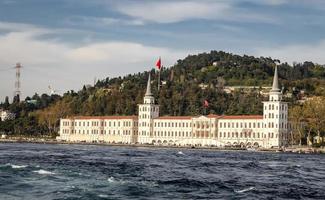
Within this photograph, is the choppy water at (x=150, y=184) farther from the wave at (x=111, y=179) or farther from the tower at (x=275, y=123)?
the tower at (x=275, y=123)

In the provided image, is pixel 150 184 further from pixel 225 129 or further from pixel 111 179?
pixel 225 129

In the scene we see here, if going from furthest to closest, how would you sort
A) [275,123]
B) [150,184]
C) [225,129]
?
[225,129] < [275,123] < [150,184]

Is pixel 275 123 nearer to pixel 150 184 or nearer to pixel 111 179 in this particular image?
pixel 111 179

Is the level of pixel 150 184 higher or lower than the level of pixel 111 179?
lower

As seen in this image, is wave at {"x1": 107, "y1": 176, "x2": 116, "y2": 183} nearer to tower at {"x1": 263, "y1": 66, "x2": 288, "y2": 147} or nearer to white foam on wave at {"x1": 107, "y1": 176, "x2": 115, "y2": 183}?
white foam on wave at {"x1": 107, "y1": 176, "x2": 115, "y2": 183}

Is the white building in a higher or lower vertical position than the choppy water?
higher

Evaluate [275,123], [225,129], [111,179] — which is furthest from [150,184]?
[225,129]

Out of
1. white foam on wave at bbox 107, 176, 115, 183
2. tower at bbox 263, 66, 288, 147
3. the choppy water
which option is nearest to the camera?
the choppy water

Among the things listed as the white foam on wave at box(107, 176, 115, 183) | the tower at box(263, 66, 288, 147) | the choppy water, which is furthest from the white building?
the white foam on wave at box(107, 176, 115, 183)

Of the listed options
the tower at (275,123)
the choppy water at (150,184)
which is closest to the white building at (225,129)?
the tower at (275,123)

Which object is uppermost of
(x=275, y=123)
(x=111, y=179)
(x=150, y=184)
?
(x=275, y=123)

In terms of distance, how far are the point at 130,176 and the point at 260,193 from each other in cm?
1558

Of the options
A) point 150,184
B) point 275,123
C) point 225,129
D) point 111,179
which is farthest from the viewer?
point 225,129

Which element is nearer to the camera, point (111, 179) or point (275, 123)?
point (111, 179)
